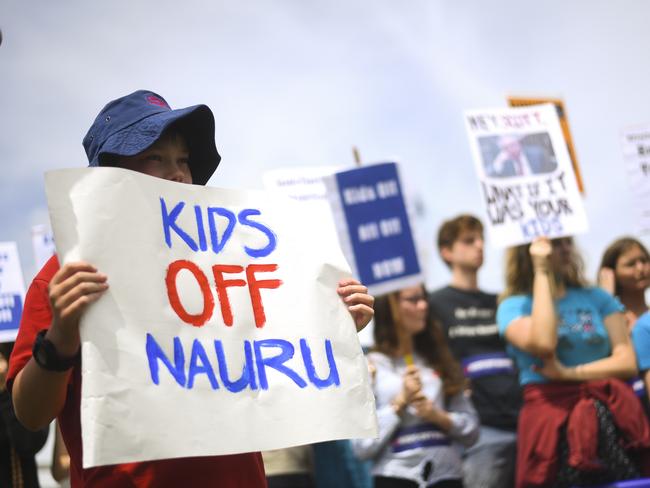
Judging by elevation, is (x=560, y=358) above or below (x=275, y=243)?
below

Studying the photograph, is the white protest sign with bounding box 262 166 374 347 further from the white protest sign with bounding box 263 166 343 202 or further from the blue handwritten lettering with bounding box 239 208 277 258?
the blue handwritten lettering with bounding box 239 208 277 258

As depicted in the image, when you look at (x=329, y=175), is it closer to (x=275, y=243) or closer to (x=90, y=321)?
(x=275, y=243)

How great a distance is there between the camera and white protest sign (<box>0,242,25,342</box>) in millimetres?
4574

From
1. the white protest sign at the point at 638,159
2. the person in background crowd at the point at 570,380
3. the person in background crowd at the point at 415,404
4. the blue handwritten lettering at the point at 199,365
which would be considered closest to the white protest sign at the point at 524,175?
the person in background crowd at the point at 570,380

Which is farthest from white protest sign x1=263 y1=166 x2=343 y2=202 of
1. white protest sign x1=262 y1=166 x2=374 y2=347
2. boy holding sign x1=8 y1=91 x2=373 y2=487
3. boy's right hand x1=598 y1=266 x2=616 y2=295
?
boy holding sign x1=8 y1=91 x2=373 y2=487

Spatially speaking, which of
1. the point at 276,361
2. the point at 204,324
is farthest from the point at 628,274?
the point at 204,324

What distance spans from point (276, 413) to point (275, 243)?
0.45 metres

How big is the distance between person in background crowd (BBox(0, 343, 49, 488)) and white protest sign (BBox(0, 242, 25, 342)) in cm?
85

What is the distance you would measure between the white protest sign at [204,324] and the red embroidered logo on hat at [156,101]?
0.29m

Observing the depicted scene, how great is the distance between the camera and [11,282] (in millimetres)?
4742

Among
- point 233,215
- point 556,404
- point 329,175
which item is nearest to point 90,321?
point 233,215

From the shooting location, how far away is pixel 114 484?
188cm

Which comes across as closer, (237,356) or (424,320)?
(237,356)

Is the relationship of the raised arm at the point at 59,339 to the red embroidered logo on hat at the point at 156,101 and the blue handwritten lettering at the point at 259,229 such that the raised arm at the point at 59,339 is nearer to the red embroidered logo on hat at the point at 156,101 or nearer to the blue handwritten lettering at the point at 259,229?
the blue handwritten lettering at the point at 259,229
